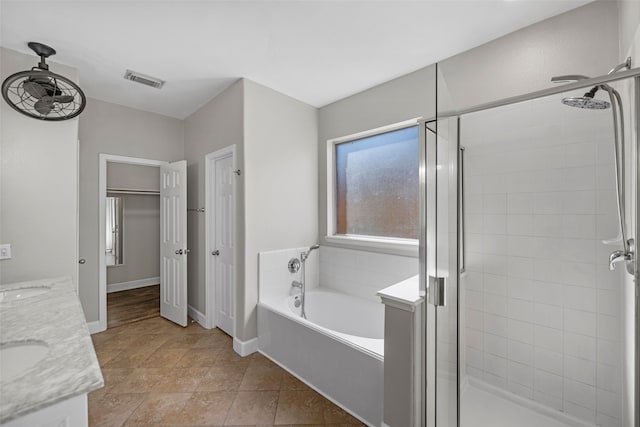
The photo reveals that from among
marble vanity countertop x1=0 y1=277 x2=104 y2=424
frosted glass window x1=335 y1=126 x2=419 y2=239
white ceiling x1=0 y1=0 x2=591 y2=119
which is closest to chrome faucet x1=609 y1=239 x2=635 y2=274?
frosted glass window x1=335 y1=126 x2=419 y2=239

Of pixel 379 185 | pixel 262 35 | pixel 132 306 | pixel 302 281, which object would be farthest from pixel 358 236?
pixel 132 306

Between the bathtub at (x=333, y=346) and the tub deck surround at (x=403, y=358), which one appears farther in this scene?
the bathtub at (x=333, y=346)

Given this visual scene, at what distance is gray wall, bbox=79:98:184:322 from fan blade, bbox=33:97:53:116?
0.92 meters

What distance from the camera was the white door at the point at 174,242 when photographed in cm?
308

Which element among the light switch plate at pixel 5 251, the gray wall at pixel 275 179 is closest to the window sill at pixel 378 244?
the gray wall at pixel 275 179

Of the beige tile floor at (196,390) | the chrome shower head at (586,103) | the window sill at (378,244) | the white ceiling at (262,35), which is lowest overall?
the beige tile floor at (196,390)

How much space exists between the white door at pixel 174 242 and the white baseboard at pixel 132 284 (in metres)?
1.78

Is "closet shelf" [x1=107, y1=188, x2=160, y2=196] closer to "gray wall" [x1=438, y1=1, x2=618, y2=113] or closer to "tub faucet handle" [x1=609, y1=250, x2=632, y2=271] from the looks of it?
"gray wall" [x1=438, y1=1, x2=618, y2=113]

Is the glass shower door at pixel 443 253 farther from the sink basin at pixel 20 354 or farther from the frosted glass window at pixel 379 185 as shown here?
the sink basin at pixel 20 354

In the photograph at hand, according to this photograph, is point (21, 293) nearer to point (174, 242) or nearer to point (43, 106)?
point (43, 106)

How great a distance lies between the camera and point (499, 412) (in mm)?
1473

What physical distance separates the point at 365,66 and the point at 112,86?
2512 millimetres

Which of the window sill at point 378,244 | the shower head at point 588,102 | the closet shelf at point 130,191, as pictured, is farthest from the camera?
the closet shelf at point 130,191

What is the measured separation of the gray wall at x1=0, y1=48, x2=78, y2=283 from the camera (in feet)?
6.38
